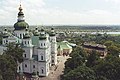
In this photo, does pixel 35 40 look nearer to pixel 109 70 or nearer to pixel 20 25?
pixel 20 25

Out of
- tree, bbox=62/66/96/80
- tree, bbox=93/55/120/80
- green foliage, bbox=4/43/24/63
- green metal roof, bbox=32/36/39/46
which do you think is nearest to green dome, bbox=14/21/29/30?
green metal roof, bbox=32/36/39/46

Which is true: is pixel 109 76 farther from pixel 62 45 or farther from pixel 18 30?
pixel 62 45

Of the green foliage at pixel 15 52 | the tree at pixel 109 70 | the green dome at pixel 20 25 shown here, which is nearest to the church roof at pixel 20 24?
the green dome at pixel 20 25

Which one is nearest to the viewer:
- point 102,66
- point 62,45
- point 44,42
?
point 102,66

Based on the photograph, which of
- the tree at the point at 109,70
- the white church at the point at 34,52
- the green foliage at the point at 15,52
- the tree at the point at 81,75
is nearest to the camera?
the tree at the point at 81,75

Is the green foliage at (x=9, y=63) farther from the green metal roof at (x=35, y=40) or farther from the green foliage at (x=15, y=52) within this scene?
the green metal roof at (x=35, y=40)

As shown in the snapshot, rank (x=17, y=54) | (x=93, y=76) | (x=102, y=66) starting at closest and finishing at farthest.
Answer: (x=93, y=76) < (x=102, y=66) < (x=17, y=54)

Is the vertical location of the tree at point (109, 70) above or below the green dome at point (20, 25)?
below

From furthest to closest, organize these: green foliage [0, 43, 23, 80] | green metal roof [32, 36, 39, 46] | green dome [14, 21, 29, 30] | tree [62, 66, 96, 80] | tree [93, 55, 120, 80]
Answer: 1. green dome [14, 21, 29, 30]
2. green metal roof [32, 36, 39, 46]
3. tree [93, 55, 120, 80]
4. tree [62, 66, 96, 80]
5. green foliage [0, 43, 23, 80]

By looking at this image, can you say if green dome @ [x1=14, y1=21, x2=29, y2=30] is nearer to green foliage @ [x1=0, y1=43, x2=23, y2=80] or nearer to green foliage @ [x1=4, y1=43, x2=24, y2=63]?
green foliage @ [x1=4, y1=43, x2=24, y2=63]

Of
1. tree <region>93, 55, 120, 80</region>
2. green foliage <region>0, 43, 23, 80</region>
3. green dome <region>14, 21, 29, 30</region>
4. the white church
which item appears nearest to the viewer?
green foliage <region>0, 43, 23, 80</region>

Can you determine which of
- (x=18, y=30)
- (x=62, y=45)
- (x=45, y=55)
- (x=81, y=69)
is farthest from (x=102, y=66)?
(x=62, y=45)
